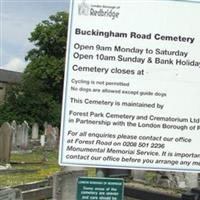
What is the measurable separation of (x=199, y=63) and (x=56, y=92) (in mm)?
53039

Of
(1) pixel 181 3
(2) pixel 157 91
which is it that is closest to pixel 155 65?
(2) pixel 157 91

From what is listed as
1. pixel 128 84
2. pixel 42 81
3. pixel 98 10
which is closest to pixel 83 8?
pixel 98 10

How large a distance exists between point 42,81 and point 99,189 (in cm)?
5263

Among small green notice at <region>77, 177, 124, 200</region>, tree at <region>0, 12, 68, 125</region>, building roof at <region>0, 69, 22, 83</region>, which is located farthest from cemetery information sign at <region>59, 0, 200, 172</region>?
building roof at <region>0, 69, 22, 83</region>

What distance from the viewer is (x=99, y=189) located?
13.9ft

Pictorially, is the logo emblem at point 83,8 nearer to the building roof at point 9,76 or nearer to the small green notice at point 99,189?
the small green notice at point 99,189

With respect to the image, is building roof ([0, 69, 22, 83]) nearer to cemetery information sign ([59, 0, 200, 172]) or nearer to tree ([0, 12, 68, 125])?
tree ([0, 12, 68, 125])

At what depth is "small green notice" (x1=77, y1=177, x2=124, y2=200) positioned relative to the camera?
4254 millimetres

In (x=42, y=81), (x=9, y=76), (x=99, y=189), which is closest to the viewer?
(x=99, y=189)

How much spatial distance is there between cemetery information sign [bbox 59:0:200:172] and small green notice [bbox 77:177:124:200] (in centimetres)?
16

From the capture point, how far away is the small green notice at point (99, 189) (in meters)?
4.25

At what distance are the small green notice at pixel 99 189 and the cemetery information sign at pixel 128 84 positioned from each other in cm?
16

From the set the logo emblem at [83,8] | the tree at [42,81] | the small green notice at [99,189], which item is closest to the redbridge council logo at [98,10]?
the logo emblem at [83,8]

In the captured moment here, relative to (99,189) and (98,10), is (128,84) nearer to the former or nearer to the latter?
(98,10)
